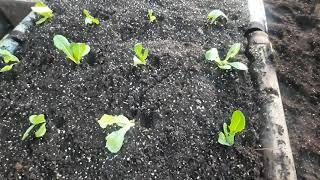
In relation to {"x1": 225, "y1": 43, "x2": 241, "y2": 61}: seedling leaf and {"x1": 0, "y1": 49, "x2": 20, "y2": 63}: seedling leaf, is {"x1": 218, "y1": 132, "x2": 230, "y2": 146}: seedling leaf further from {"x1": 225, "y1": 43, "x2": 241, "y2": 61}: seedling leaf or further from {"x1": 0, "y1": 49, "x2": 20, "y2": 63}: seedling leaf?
{"x1": 0, "y1": 49, "x2": 20, "y2": 63}: seedling leaf

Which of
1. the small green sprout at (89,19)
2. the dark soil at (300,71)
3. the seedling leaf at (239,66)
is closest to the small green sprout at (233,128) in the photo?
the seedling leaf at (239,66)

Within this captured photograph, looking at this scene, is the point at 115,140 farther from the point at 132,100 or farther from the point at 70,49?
the point at 70,49

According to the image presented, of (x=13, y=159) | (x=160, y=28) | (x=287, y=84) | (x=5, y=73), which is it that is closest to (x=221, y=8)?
(x=160, y=28)

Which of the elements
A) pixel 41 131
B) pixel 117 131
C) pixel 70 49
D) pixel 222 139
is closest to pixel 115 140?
pixel 117 131

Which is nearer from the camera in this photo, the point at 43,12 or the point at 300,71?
the point at 43,12

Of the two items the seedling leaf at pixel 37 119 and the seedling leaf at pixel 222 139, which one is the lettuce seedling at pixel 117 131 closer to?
the seedling leaf at pixel 37 119

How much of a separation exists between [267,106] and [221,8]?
0.87 meters

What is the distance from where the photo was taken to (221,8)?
2.10m

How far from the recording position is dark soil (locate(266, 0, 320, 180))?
187 cm

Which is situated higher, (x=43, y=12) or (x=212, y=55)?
(x=43, y=12)

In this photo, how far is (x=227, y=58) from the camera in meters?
1.69

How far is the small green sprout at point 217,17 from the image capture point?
1.91 m

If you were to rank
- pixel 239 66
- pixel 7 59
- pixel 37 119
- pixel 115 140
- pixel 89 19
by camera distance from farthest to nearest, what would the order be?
1. pixel 89 19
2. pixel 7 59
3. pixel 239 66
4. pixel 37 119
5. pixel 115 140

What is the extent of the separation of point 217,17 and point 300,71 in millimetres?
798
